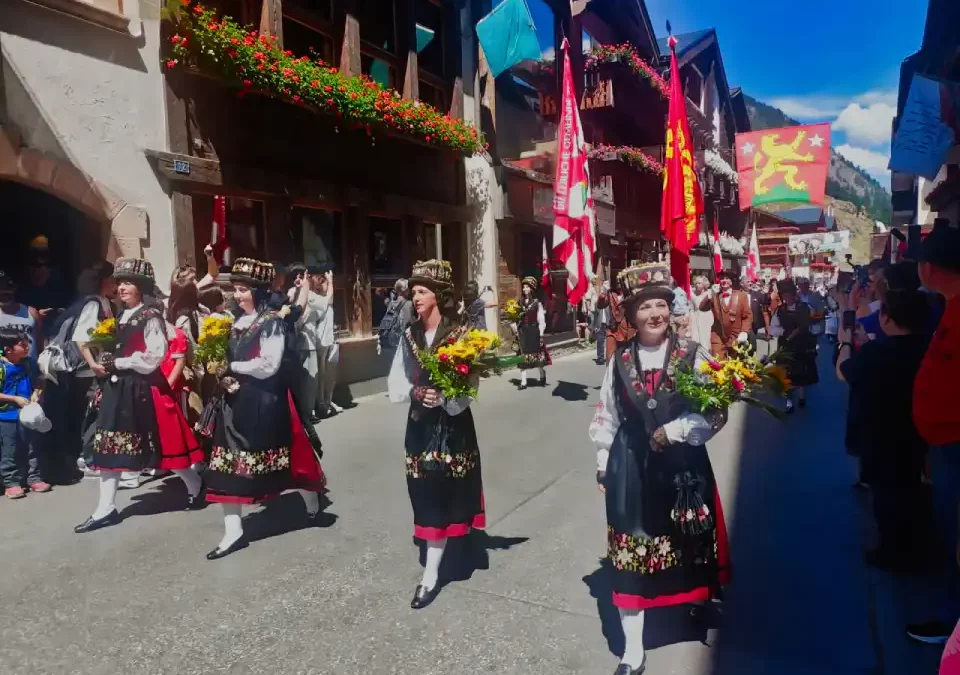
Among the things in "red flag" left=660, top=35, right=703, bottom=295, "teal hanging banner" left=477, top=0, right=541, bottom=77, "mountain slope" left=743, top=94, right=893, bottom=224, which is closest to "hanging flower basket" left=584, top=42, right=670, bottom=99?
"teal hanging banner" left=477, top=0, right=541, bottom=77

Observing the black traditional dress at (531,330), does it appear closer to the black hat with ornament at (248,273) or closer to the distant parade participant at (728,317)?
the distant parade participant at (728,317)

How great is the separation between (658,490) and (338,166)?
28.4 feet

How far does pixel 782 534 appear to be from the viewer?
4.86 meters

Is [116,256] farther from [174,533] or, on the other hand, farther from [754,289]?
[754,289]

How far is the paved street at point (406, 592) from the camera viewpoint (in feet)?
10.8

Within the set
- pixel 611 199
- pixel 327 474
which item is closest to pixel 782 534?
pixel 327 474

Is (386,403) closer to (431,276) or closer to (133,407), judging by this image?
(133,407)

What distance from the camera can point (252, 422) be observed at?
4680mm

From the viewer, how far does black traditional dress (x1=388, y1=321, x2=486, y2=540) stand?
12.8 ft

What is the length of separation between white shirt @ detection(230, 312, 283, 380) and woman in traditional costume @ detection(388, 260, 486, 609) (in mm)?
1033

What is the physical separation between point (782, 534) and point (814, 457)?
8.18 feet

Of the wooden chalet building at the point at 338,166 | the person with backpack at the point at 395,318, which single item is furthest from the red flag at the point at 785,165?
the person with backpack at the point at 395,318

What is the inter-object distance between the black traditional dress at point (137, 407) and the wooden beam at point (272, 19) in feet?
19.1

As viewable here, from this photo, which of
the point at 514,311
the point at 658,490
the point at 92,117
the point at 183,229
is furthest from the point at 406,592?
the point at 514,311
